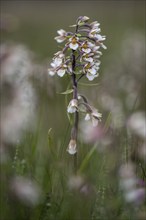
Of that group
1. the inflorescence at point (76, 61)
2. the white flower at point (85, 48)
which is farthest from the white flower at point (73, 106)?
the white flower at point (85, 48)

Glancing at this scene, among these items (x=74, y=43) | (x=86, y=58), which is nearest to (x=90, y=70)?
(x=86, y=58)

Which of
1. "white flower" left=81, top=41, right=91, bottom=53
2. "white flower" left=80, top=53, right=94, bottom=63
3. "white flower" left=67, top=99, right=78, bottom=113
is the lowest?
"white flower" left=67, top=99, right=78, bottom=113

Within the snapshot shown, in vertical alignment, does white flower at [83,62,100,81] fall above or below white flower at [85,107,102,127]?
above

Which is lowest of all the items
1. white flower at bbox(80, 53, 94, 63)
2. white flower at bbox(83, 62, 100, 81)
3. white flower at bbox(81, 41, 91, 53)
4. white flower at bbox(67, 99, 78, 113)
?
white flower at bbox(67, 99, 78, 113)

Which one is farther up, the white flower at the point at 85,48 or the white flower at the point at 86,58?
the white flower at the point at 85,48

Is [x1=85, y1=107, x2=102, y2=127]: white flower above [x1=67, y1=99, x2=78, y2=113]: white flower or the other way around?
the other way around

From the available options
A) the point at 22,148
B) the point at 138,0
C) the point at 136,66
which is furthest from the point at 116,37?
the point at 22,148

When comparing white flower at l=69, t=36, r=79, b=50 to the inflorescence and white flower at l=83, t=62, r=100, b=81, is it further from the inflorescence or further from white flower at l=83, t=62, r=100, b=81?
white flower at l=83, t=62, r=100, b=81

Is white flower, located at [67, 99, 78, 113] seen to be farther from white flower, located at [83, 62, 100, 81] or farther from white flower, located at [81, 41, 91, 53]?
white flower, located at [81, 41, 91, 53]

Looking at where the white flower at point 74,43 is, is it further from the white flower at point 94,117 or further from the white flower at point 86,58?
the white flower at point 94,117

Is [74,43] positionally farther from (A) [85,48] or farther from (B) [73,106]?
(B) [73,106]

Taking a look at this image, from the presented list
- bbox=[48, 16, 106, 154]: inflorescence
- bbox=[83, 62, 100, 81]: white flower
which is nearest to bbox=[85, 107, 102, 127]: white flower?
bbox=[48, 16, 106, 154]: inflorescence

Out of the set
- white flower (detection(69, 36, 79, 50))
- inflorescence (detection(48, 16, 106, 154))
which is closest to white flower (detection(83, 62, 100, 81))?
inflorescence (detection(48, 16, 106, 154))
